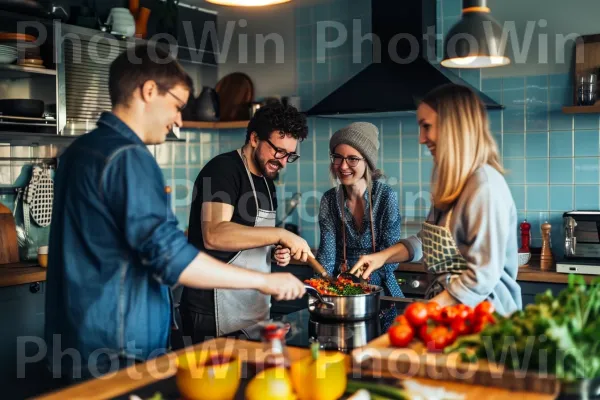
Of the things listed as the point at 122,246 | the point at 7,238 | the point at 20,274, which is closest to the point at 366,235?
the point at 122,246

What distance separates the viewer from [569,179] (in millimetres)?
4141

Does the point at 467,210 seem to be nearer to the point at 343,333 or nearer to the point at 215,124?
the point at 343,333

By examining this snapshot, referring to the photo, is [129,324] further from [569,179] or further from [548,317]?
[569,179]

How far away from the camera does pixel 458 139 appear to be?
7.03ft

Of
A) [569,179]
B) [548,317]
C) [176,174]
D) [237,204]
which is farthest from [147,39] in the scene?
[548,317]

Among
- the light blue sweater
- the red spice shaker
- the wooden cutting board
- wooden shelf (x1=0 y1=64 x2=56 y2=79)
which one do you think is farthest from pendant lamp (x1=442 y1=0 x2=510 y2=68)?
the wooden cutting board

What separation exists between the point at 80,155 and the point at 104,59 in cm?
262

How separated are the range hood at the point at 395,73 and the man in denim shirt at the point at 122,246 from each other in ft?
7.59

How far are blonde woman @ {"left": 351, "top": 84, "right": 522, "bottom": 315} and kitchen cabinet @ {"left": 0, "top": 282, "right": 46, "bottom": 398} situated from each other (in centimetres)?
231

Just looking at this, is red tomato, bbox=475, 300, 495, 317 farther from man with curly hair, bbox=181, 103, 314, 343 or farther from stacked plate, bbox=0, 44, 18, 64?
stacked plate, bbox=0, 44, 18, 64

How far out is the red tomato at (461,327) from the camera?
177 cm

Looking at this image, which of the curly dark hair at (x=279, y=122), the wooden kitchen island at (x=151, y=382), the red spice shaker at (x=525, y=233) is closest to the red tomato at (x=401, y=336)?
the wooden kitchen island at (x=151, y=382)

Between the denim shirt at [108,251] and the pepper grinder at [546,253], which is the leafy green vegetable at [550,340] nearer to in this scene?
the denim shirt at [108,251]

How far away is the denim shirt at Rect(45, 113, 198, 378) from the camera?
1793 millimetres
